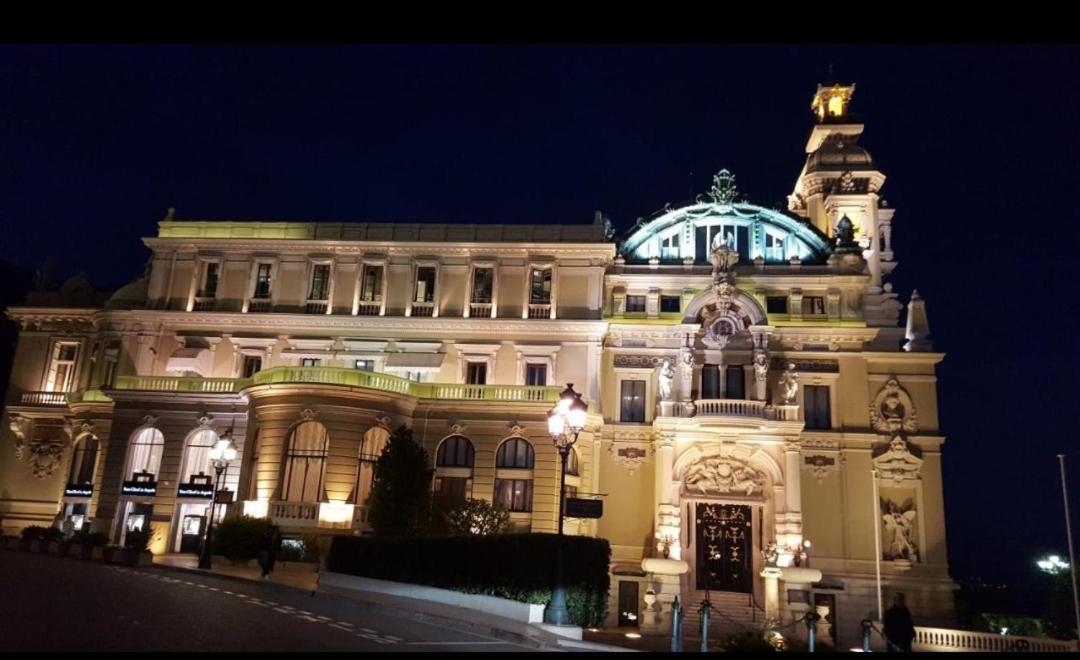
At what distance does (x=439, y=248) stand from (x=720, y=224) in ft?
52.5

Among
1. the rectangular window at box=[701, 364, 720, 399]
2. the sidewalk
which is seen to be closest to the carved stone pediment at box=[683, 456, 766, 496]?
the rectangular window at box=[701, 364, 720, 399]

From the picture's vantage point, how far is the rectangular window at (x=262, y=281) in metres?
46.7

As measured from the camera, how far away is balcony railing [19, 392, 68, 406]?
1875 inches

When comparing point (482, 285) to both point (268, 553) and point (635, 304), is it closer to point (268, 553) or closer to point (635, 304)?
point (635, 304)

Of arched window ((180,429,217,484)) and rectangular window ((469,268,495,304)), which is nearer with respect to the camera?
arched window ((180,429,217,484))

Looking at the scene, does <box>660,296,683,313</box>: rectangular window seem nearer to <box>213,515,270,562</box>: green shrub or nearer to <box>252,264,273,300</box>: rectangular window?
<box>252,264,273,300</box>: rectangular window

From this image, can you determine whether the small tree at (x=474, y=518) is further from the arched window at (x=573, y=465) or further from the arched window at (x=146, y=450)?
the arched window at (x=146, y=450)

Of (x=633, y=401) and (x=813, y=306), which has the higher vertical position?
(x=813, y=306)

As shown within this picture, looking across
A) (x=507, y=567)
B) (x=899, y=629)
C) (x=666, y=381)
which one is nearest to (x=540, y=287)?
(x=666, y=381)

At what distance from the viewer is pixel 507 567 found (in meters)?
26.2

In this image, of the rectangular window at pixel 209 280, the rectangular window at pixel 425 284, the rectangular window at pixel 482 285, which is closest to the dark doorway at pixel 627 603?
the rectangular window at pixel 482 285

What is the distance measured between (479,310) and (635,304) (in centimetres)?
860

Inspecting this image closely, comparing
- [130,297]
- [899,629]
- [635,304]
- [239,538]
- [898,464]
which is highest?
[635,304]

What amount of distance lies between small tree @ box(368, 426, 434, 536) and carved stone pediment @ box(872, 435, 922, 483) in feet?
76.5
